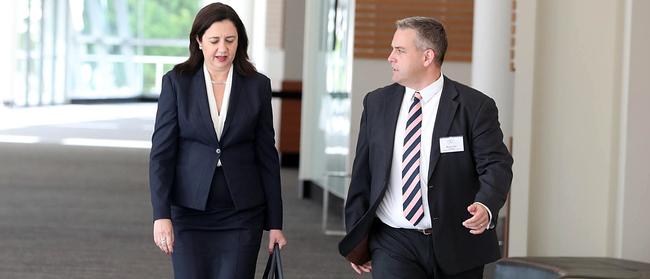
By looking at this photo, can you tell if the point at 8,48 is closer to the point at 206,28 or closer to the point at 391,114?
the point at 206,28

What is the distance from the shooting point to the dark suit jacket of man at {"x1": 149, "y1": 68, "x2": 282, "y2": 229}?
14.2 feet

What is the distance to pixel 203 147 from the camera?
14.3ft

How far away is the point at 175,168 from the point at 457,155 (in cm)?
98

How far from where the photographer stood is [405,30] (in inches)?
160

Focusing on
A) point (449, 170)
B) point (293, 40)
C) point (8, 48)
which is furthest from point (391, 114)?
point (8, 48)

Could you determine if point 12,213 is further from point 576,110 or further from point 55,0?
point 55,0

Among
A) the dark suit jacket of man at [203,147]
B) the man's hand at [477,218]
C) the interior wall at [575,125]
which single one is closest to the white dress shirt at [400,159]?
the man's hand at [477,218]

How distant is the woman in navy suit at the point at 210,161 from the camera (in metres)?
4.32

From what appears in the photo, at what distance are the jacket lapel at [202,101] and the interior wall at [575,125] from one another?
2.78 metres

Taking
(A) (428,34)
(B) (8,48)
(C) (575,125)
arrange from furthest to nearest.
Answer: (B) (8,48) → (C) (575,125) → (A) (428,34)

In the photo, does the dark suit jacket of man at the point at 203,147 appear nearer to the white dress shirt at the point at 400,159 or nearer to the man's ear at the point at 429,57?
the white dress shirt at the point at 400,159

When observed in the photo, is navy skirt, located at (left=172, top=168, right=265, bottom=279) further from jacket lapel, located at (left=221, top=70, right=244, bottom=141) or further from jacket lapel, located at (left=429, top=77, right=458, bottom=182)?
jacket lapel, located at (left=429, top=77, right=458, bottom=182)

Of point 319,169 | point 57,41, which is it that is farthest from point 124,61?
point 319,169

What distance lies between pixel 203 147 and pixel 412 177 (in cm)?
74
